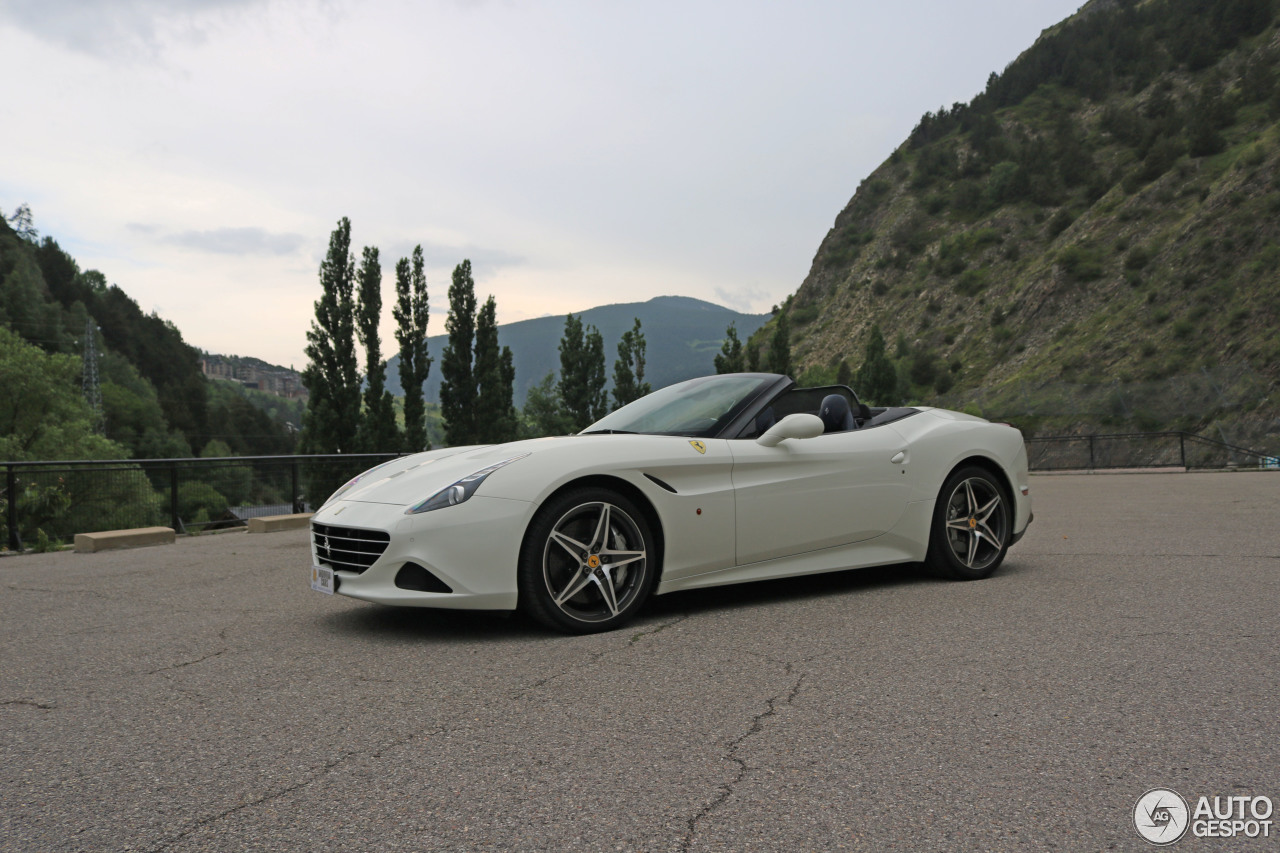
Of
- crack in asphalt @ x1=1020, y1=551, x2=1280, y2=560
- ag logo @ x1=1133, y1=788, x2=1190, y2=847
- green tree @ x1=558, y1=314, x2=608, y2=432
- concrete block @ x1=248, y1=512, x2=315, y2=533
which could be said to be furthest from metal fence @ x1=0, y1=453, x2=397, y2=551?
green tree @ x1=558, y1=314, x2=608, y2=432

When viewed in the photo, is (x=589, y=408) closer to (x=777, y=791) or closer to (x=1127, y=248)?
(x=1127, y=248)

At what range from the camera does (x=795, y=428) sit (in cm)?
489

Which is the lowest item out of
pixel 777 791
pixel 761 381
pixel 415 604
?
pixel 777 791

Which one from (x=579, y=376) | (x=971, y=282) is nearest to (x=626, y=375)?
(x=579, y=376)

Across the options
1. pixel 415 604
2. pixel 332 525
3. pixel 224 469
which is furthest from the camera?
pixel 224 469

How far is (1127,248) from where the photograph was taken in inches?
2221

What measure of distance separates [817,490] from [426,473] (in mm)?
2149

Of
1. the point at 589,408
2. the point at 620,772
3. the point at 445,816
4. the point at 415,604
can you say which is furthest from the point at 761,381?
the point at 589,408

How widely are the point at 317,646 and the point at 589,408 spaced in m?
55.0

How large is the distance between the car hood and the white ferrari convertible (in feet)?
0.05

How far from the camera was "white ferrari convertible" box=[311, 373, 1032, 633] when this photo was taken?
419 cm

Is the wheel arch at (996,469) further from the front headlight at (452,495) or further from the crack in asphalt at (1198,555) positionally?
the front headlight at (452,495)

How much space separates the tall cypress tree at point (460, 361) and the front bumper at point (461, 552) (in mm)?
44065

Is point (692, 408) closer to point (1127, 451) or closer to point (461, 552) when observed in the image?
point (461, 552)
